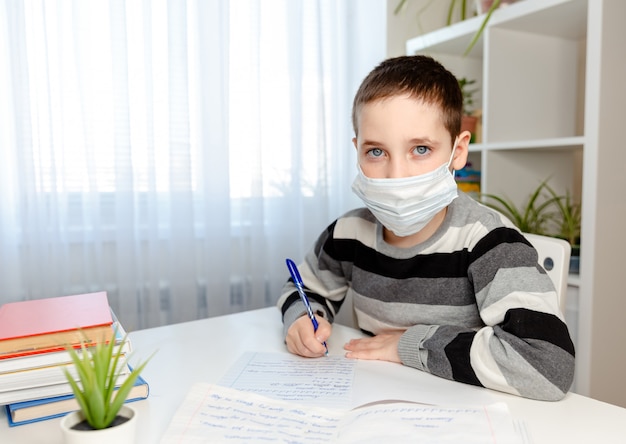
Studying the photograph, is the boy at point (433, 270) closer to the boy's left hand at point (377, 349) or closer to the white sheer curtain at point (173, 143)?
the boy's left hand at point (377, 349)

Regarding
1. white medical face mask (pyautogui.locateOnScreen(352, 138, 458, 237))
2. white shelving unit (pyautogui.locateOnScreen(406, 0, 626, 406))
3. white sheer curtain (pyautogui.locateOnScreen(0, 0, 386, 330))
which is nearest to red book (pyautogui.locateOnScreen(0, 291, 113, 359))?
white medical face mask (pyautogui.locateOnScreen(352, 138, 458, 237))

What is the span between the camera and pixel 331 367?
895 millimetres

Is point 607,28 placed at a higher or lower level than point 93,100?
higher

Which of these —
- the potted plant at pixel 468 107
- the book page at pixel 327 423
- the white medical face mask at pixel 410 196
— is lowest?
the book page at pixel 327 423

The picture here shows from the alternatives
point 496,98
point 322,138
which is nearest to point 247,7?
point 322,138

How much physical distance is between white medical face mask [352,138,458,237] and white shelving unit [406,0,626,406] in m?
0.62

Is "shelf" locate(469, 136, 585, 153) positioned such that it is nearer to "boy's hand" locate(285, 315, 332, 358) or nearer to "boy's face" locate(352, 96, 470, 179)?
"boy's face" locate(352, 96, 470, 179)

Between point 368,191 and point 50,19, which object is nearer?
point 368,191

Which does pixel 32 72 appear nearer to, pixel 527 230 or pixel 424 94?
pixel 424 94

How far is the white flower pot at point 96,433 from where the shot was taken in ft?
1.70

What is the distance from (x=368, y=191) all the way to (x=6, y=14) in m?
1.22

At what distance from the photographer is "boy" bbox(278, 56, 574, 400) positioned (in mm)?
821

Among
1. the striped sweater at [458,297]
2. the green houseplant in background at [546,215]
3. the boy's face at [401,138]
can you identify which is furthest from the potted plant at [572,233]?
the boy's face at [401,138]

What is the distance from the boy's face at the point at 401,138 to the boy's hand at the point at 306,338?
284mm
